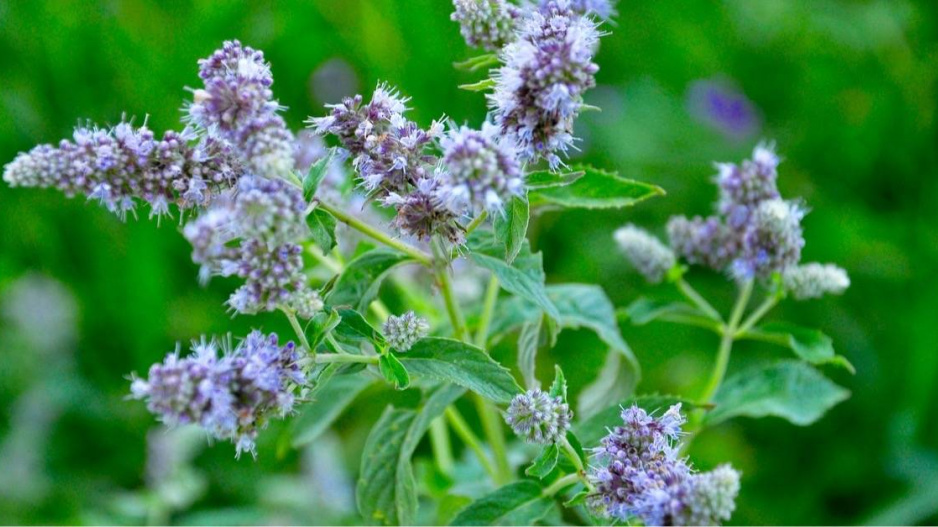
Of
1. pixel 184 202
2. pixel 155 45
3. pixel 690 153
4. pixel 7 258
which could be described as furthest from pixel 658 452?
pixel 155 45

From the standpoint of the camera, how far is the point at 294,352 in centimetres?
144

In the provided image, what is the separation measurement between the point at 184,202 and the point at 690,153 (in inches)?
116

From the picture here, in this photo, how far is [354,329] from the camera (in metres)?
1.58

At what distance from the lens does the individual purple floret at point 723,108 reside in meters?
4.16

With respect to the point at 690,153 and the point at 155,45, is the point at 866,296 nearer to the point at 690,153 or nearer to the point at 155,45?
the point at 690,153

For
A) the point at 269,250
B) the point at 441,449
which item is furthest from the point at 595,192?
the point at 441,449

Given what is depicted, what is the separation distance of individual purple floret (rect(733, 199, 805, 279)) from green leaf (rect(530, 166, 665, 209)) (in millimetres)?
300

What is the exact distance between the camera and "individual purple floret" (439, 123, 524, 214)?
133 centimetres

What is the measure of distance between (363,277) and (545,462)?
19.2 inches

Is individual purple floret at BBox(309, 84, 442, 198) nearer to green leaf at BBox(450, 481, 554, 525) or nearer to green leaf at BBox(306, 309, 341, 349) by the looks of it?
green leaf at BBox(306, 309, 341, 349)

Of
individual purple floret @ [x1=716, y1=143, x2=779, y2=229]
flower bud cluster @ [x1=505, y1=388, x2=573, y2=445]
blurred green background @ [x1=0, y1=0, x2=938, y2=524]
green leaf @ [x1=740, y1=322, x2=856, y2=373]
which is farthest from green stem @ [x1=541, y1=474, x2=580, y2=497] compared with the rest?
blurred green background @ [x1=0, y1=0, x2=938, y2=524]

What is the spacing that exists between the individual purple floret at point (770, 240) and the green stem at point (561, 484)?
2.04 feet

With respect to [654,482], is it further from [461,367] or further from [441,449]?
[441,449]

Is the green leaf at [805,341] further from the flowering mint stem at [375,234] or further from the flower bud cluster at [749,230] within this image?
the flowering mint stem at [375,234]
